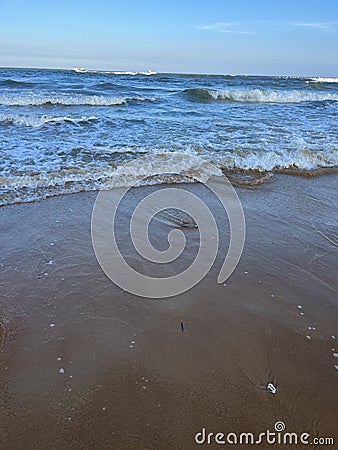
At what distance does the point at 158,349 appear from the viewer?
2312 millimetres

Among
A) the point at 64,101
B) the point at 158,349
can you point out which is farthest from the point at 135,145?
the point at 64,101

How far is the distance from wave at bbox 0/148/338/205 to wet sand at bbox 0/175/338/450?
1.34 meters

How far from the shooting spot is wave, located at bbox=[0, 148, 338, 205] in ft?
16.1

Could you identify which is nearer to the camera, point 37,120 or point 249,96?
point 37,120

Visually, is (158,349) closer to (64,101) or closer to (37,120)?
(37,120)

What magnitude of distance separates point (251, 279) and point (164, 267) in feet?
Result: 2.55

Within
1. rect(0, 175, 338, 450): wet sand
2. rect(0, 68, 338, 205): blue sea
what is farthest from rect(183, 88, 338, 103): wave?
rect(0, 175, 338, 450): wet sand

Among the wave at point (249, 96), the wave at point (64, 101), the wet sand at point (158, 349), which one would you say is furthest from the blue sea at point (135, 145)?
the wave at point (249, 96)

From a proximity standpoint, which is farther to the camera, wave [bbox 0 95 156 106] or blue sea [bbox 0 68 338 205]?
wave [bbox 0 95 156 106]

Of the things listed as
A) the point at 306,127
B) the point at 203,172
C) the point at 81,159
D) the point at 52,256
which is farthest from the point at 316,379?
the point at 306,127

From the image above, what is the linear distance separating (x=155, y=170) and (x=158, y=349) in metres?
3.91

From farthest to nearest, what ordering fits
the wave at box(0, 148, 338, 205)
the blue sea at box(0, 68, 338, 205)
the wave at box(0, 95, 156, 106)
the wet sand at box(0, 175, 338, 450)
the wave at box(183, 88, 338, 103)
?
1. the wave at box(183, 88, 338, 103)
2. the wave at box(0, 95, 156, 106)
3. the blue sea at box(0, 68, 338, 205)
4. the wave at box(0, 148, 338, 205)
5. the wet sand at box(0, 175, 338, 450)

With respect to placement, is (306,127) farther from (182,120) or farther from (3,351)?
(3,351)

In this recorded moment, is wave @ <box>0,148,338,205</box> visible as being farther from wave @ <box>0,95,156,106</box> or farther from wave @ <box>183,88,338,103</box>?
wave @ <box>183,88,338,103</box>
